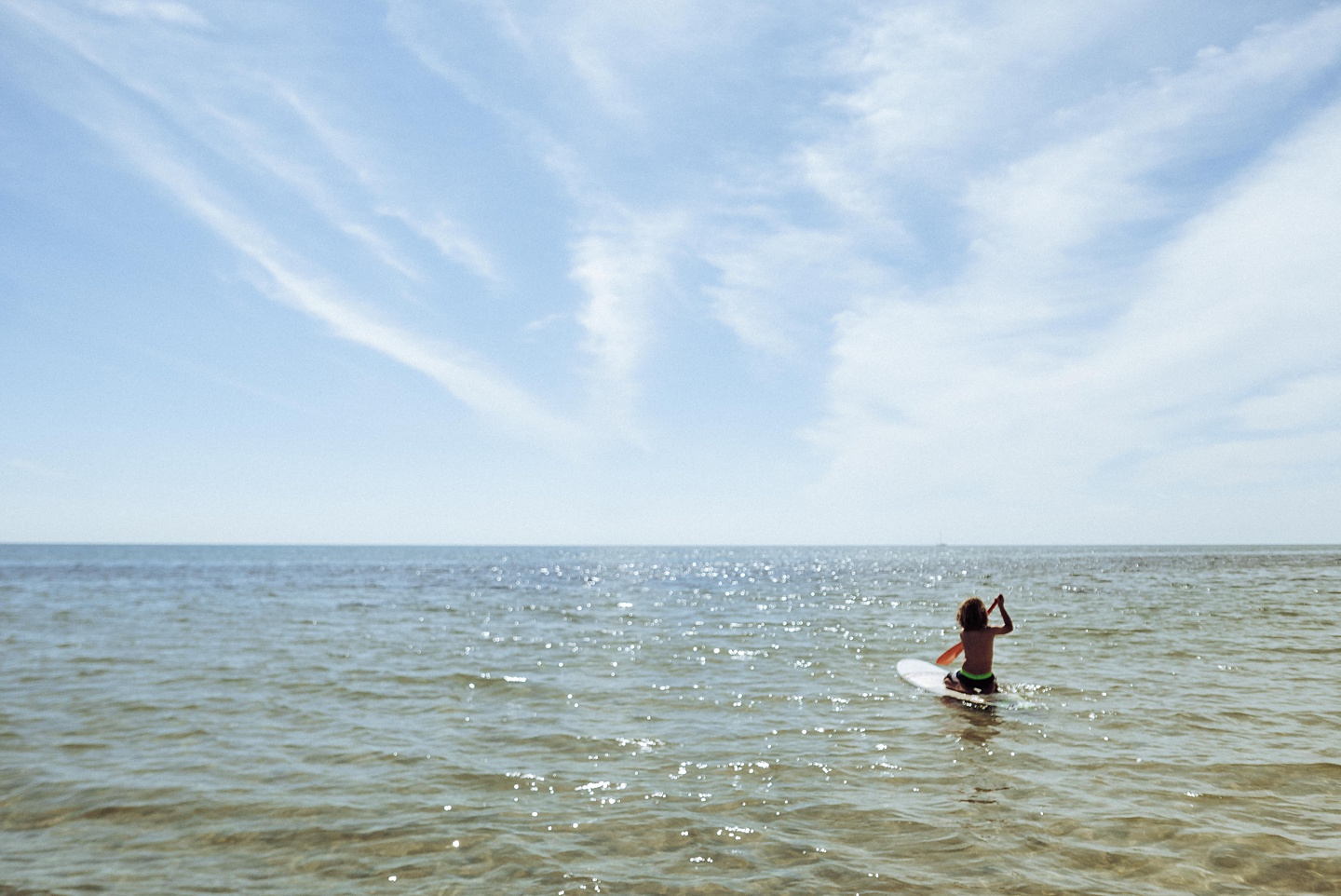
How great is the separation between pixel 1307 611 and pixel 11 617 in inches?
1792

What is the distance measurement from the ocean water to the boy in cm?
57

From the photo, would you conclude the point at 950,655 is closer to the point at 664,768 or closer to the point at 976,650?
the point at 976,650

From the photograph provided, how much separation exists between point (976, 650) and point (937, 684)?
1308 mm

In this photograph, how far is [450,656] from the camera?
1784 cm

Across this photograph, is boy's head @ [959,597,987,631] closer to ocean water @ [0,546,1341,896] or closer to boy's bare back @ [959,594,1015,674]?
boy's bare back @ [959,594,1015,674]

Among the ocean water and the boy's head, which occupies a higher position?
the boy's head

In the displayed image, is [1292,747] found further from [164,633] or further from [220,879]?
[164,633]

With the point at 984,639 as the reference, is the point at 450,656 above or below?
below

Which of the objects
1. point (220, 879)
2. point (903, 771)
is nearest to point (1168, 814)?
point (903, 771)

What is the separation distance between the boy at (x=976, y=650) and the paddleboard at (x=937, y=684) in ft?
0.65

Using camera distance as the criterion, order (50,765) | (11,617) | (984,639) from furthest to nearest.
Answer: (11,617)
(984,639)
(50,765)

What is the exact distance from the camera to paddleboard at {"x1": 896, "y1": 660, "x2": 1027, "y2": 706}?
39.6 feet

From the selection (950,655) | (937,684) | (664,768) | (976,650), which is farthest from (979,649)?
(664,768)

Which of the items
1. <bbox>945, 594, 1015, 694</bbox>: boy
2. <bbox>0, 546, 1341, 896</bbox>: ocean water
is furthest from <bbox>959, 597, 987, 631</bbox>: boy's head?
<bbox>0, 546, 1341, 896</bbox>: ocean water
